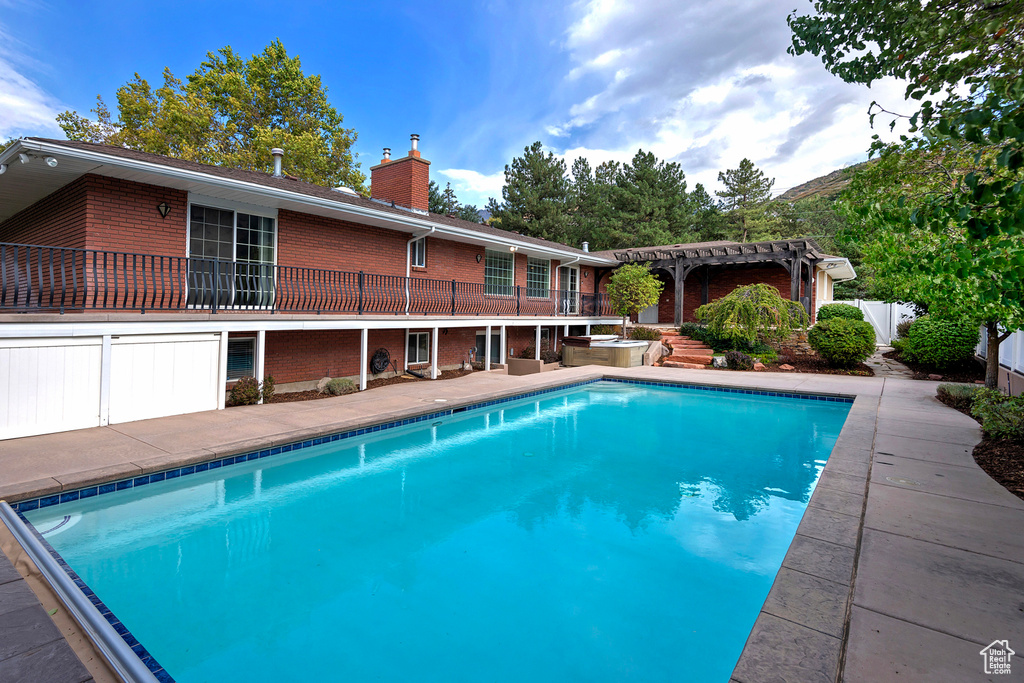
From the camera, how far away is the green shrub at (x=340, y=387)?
31.4ft

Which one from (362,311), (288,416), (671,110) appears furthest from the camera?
(671,110)

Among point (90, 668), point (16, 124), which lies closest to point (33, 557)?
point (90, 668)

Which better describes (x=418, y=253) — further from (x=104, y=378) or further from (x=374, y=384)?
(x=104, y=378)

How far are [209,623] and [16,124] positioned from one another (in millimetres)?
37298

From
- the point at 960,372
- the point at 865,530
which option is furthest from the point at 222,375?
the point at 960,372

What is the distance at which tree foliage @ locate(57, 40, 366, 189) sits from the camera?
22.1 metres

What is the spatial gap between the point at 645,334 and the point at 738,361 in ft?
11.7

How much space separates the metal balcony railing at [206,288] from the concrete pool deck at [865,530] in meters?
2.00

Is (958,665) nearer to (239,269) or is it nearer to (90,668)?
(90,668)

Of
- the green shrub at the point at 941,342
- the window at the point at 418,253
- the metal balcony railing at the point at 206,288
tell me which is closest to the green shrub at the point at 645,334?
the metal balcony railing at the point at 206,288

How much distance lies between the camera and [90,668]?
2180 millimetres

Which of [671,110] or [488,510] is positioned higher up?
[671,110]

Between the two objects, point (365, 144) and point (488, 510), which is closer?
point (488, 510)

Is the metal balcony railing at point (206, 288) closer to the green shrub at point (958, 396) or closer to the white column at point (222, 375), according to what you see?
the white column at point (222, 375)
